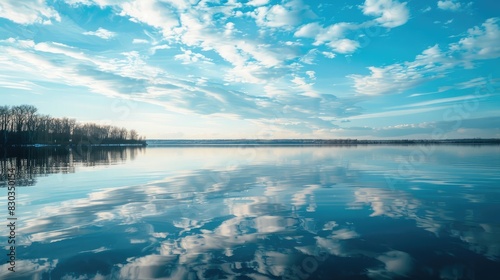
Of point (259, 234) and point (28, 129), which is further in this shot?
point (28, 129)

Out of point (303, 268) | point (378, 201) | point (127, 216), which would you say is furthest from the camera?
point (378, 201)

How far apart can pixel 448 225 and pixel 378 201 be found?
4.74 m

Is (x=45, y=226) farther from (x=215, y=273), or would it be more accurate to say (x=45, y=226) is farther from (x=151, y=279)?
(x=215, y=273)

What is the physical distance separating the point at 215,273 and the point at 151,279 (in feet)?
5.17

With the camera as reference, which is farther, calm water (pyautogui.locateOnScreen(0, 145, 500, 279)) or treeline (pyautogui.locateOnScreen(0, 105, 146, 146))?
treeline (pyautogui.locateOnScreen(0, 105, 146, 146))

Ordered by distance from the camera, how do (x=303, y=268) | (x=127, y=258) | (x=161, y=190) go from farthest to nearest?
(x=161, y=190) → (x=127, y=258) → (x=303, y=268)

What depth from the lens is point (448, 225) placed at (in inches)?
460

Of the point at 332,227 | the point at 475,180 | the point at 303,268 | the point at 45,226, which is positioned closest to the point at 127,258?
the point at 303,268

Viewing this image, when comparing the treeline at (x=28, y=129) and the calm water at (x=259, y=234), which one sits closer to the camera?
the calm water at (x=259, y=234)

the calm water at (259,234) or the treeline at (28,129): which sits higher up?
the treeline at (28,129)

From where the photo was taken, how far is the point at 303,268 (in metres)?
7.96

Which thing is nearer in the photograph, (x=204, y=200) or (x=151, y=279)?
(x=151, y=279)

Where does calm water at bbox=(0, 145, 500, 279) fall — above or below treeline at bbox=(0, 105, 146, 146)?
below

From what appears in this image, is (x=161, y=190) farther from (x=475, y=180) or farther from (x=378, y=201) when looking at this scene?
(x=475, y=180)
